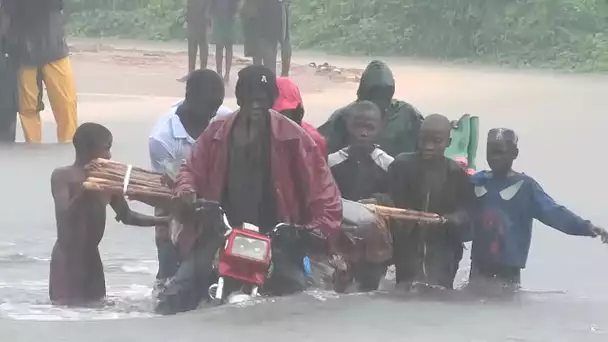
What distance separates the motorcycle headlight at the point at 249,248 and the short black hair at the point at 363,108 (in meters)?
1.40

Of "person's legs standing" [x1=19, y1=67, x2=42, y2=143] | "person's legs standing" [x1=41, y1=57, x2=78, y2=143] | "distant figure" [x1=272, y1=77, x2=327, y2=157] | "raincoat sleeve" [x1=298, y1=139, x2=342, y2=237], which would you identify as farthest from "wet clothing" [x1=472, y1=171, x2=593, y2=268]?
"person's legs standing" [x1=19, y1=67, x2=42, y2=143]

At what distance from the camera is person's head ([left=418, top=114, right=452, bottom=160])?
757cm

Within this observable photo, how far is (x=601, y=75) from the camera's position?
90.5 ft

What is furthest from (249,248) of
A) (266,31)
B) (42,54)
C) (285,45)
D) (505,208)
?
(285,45)

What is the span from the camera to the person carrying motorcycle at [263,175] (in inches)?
273

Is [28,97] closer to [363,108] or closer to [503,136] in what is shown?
[363,108]

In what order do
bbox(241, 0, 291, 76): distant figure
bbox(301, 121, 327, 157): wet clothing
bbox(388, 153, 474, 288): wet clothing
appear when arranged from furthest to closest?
bbox(241, 0, 291, 76): distant figure, bbox(388, 153, 474, 288): wet clothing, bbox(301, 121, 327, 157): wet clothing

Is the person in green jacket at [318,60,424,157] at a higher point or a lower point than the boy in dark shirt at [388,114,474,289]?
higher

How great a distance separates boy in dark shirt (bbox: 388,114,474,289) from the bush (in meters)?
21.6

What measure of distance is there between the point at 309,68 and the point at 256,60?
17.9ft

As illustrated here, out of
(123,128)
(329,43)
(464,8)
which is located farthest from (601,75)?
(123,128)

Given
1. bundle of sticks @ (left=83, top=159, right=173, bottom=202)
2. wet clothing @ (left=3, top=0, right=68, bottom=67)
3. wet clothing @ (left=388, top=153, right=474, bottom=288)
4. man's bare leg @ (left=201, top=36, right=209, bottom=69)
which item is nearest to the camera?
bundle of sticks @ (left=83, top=159, right=173, bottom=202)

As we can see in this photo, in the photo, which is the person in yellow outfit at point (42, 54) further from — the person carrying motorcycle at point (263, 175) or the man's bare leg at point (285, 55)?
the person carrying motorcycle at point (263, 175)

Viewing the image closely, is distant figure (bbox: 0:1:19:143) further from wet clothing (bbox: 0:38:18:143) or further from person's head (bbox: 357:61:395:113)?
person's head (bbox: 357:61:395:113)
